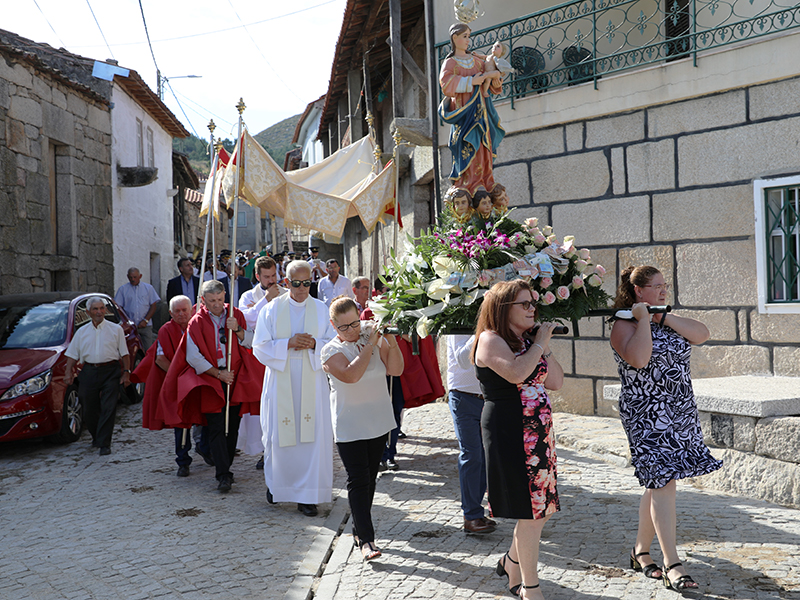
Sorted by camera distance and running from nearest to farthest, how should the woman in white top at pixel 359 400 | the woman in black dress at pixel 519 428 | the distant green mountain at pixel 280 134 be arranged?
the woman in black dress at pixel 519 428, the woman in white top at pixel 359 400, the distant green mountain at pixel 280 134

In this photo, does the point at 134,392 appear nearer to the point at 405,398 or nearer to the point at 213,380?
the point at 213,380

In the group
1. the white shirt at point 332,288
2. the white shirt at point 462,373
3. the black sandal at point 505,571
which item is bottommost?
the black sandal at point 505,571

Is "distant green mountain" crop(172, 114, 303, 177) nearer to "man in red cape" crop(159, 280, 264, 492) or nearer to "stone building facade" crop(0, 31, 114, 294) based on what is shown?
"stone building facade" crop(0, 31, 114, 294)

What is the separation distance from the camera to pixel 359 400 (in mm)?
4711

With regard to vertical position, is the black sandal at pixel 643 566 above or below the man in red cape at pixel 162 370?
below

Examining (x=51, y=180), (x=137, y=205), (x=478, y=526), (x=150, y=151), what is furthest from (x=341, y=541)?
(x=150, y=151)

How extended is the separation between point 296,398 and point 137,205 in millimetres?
14504

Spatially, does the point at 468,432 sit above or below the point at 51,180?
below

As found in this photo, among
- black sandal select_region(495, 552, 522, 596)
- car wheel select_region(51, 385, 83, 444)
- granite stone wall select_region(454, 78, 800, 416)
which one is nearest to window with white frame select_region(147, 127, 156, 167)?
car wheel select_region(51, 385, 83, 444)

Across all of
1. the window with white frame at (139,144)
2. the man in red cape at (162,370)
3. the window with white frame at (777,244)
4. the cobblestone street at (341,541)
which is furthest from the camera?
the window with white frame at (139,144)

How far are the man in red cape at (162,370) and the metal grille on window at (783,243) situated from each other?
586cm

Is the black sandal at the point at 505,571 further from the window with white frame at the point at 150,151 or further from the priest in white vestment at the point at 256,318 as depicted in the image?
the window with white frame at the point at 150,151

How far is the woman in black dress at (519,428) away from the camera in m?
3.62

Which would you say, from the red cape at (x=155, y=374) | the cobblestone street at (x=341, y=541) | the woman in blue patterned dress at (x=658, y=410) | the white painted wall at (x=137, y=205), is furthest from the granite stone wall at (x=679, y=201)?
the white painted wall at (x=137, y=205)
